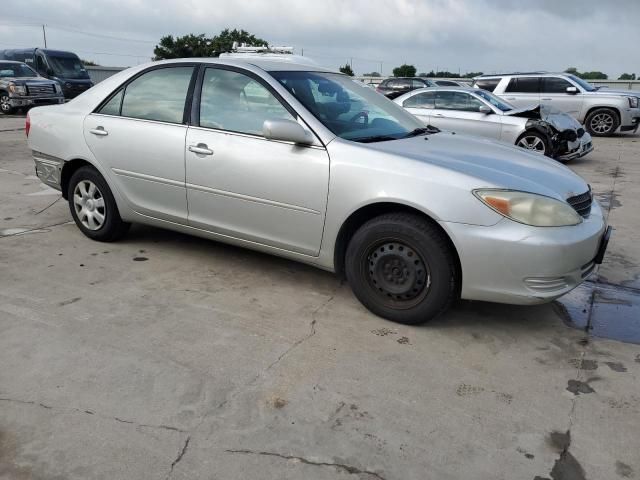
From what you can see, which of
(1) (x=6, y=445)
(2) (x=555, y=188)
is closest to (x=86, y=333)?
(1) (x=6, y=445)

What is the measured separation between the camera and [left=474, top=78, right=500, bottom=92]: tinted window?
1532 centimetres

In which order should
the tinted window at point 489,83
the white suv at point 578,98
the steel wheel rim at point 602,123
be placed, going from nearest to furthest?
the white suv at point 578,98 < the steel wheel rim at point 602,123 < the tinted window at point 489,83

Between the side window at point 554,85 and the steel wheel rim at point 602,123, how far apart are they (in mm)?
1121

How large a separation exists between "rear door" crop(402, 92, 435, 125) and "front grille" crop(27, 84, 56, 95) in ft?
42.4

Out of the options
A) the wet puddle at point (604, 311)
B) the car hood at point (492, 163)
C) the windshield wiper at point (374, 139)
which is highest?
the windshield wiper at point (374, 139)

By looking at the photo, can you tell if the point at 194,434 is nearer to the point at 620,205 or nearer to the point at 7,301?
the point at 7,301

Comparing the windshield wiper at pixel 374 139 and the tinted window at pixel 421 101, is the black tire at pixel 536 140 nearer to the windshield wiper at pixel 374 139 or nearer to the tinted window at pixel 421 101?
the tinted window at pixel 421 101

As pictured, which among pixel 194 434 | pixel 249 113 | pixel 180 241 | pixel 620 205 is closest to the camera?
pixel 194 434

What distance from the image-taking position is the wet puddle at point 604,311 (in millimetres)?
3605

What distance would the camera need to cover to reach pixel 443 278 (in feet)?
10.9

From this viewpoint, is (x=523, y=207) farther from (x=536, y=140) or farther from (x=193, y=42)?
(x=193, y=42)

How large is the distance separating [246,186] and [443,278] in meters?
1.48

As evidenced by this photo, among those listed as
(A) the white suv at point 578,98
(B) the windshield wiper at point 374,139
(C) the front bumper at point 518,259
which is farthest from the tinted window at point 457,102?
(C) the front bumper at point 518,259

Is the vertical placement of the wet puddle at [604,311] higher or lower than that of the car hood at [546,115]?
lower
